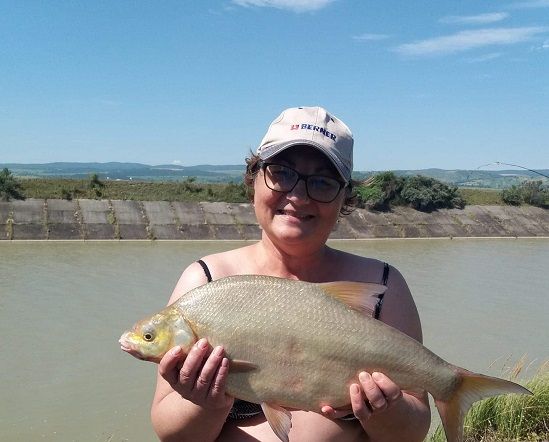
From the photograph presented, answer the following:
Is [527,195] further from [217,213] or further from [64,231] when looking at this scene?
[64,231]

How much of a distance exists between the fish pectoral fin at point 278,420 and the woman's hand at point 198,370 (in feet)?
0.47

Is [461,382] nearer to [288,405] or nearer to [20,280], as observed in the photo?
[288,405]

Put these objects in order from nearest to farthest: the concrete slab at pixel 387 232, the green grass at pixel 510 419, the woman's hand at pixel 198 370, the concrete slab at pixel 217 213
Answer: the woman's hand at pixel 198 370, the green grass at pixel 510 419, the concrete slab at pixel 217 213, the concrete slab at pixel 387 232

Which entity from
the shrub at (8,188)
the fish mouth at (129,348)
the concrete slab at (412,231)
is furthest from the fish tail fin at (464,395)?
the concrete slab at (412,231)

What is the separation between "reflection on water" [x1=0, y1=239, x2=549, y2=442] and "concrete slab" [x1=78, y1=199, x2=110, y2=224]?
4.35ft

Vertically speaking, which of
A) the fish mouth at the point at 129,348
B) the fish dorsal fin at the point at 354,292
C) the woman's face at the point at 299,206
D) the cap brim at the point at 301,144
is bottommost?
the fish mouth at the point at 129,348

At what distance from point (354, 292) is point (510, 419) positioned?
3.22 m

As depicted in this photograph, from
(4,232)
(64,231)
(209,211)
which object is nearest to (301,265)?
(4,232)

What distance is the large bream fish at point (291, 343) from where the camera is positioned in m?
1.81

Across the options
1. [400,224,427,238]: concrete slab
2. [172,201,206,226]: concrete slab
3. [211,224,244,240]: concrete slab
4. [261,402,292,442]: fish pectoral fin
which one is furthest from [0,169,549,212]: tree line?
[261,402,292,442]: fish pectoral fin

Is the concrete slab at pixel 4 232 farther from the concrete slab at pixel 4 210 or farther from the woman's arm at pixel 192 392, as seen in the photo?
the woman's arm at pixel 192 392

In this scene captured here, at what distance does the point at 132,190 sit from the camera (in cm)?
2069

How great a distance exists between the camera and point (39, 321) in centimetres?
941

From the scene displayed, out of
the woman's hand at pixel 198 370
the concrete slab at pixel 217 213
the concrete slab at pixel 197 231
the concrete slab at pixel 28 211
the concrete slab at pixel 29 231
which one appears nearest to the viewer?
the woman's hand at pixel 198 370
